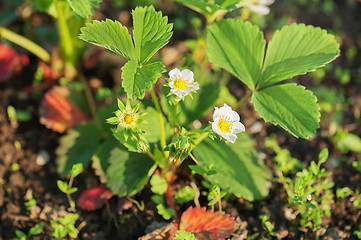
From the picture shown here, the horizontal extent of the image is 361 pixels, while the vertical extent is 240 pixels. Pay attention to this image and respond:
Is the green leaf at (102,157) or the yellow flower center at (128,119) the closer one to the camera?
the yellow flower center at (128,119)

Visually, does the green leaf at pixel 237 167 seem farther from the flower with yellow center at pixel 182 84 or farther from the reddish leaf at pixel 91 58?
the reddish leaf at pixel 91 58

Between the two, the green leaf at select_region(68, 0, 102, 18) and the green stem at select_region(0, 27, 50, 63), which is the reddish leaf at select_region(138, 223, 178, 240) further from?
the green stem at select_region(0, 27, 50, 63)

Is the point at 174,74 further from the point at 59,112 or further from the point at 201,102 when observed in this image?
the point at 59,112

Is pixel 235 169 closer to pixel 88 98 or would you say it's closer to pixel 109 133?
pixel 109 133

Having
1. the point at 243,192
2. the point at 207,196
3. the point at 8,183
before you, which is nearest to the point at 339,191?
the point at 243,192

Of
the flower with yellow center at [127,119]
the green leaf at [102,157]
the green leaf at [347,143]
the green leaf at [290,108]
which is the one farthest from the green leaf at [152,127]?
the green leaf at [347,143]

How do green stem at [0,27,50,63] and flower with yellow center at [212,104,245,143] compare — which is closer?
flower with yellow center at [212,104,245,143]

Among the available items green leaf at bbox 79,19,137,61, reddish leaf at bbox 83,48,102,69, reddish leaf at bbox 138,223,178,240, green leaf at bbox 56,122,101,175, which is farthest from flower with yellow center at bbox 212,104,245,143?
reddish leaf at bbox 83,48,102,69

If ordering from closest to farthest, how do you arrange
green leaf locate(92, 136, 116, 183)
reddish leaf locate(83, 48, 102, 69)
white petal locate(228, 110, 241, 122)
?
white petal locate(228, 110, 241, 122), green leaf locate(92, 136, 116, 183), reddish leaf locate(83, 48, 102, 69)
